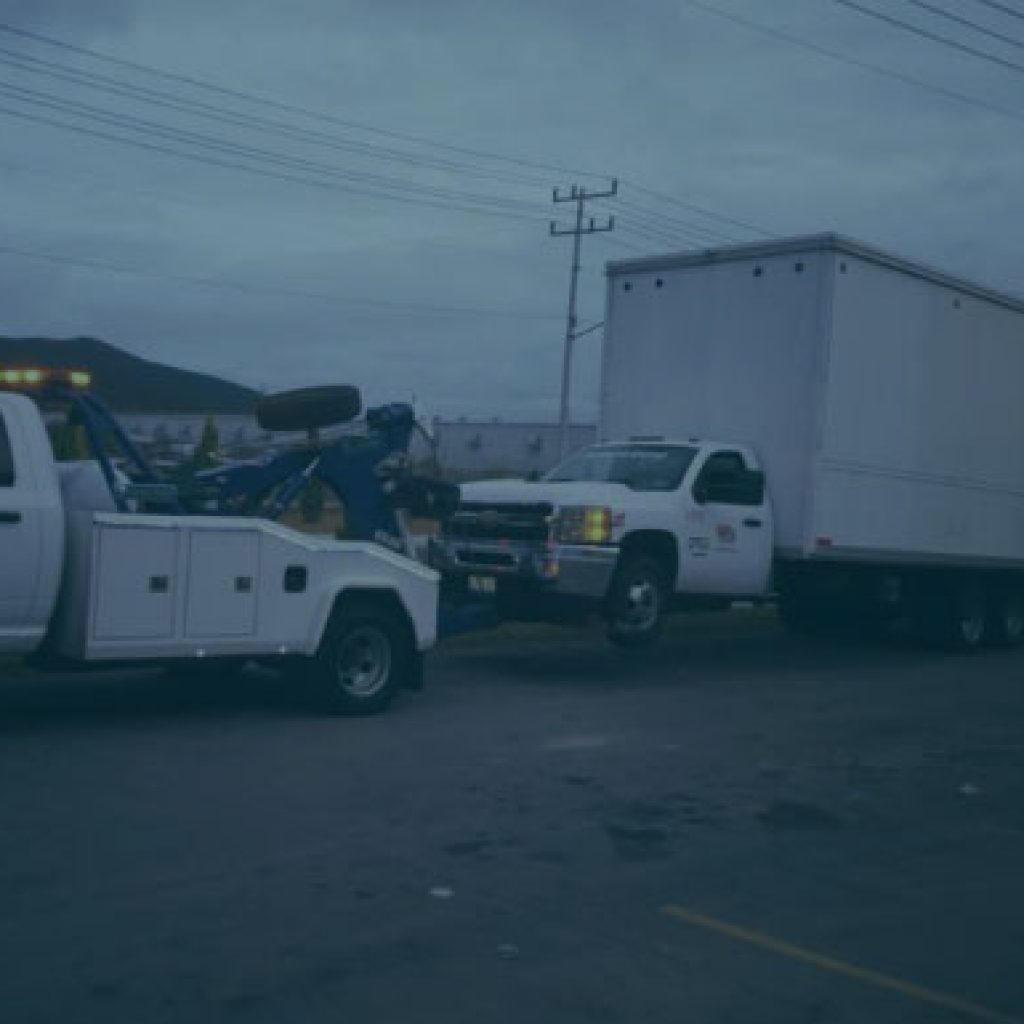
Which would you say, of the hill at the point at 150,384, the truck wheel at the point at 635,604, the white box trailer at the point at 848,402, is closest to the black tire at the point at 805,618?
the white box trailer at the point at 848,402

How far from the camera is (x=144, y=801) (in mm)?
8039

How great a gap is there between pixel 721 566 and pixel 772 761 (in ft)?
15.1

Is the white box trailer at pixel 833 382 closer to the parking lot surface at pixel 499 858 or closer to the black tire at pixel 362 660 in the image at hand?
the parking lot surface at pixel 499 858

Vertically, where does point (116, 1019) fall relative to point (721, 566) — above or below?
below

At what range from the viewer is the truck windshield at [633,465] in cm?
1468

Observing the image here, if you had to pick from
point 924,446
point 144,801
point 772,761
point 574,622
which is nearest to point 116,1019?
point 144,801

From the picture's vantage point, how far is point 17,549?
9.20 metres

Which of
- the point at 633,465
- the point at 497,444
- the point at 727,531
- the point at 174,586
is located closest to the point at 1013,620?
the point at 727,531

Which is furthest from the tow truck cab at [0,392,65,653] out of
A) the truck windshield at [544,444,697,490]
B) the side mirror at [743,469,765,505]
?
the side mirror at [743,469,765,505]

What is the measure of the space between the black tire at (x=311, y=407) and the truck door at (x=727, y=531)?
4.31m

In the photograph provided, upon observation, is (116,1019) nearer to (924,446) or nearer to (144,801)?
(144,801)

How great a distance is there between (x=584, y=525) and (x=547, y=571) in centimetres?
57

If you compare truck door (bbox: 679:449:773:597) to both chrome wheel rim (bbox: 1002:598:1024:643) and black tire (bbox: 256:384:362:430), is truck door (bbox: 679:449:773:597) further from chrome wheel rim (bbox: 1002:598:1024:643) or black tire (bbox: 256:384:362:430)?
chrome wheel rim (bbox: 1002:598:1024:643)

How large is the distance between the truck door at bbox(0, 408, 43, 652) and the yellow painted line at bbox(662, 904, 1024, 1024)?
479 centimetres
